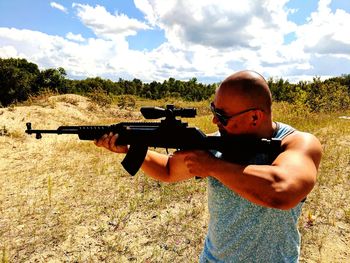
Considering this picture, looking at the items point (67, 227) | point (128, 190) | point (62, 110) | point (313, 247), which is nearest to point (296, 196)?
point (313, 247)

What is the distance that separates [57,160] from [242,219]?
31.5 ft

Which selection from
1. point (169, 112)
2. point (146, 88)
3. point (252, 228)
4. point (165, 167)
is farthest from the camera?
point (146, 88)

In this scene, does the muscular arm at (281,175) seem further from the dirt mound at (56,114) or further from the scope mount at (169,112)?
the dirt mound at (56,114)

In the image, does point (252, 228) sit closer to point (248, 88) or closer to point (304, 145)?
point (304, 145)

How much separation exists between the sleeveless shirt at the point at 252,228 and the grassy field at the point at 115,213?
3179 mm

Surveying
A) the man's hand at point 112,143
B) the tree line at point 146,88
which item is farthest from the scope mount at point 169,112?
the tree line at point 146,88

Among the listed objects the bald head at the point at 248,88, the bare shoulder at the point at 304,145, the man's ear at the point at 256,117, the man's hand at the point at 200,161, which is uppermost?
the bald head at the point at 248,88

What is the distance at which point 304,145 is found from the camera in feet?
5.84

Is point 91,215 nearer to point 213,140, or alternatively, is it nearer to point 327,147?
point 213,140

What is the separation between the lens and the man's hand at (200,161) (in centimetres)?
192

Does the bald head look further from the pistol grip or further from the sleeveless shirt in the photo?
the pistol grip

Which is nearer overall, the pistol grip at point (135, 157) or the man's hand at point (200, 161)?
the man's hand at point (200, 161)

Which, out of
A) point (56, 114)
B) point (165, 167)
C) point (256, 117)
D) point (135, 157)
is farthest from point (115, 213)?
point (56, 114)

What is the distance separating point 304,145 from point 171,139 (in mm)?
1019
